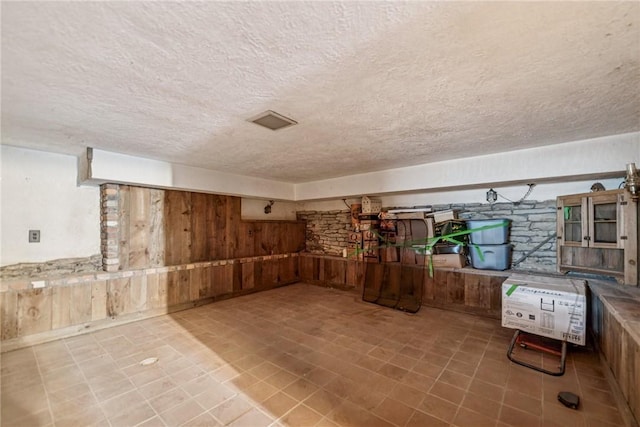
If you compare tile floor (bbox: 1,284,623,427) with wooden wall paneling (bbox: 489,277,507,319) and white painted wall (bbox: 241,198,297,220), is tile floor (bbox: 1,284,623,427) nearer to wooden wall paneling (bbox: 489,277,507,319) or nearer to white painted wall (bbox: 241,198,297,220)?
wooden wall paneling (bbox: 489,277,507,319)

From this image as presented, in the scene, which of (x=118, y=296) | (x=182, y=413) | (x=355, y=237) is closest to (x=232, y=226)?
(x=118, y=296)

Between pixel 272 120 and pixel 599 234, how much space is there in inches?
144

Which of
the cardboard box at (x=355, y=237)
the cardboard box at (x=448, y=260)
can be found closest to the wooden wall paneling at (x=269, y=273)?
the cardboard box at (x=355, y=237)

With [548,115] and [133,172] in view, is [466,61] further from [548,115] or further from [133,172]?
[133,172]

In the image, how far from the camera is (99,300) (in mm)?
3480

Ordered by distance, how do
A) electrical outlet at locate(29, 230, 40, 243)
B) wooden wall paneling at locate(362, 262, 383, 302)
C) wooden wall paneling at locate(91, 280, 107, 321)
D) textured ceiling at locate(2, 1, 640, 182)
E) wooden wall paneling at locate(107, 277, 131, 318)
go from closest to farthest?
textured ceiling at locate(2, 1, 640, 182)
electrical outlet at locate(29, 230, 40, 243)
wooden wall paneling at locate(91, 280, 107, 321)
wooden wall paneling at locate(107, 277, 131, 318)
wooden wall paneling at locate(362, 262, 383, 302)

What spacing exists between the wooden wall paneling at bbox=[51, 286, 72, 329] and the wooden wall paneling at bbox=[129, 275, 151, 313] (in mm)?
646

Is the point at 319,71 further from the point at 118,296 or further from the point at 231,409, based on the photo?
the point at 118,296

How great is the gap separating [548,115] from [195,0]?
274 cm

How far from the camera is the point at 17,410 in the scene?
1984 mm

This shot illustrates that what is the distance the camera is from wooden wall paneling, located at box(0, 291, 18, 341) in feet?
9.48

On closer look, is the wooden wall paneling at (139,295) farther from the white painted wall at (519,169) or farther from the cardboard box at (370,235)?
the cardboard box at (370,235)

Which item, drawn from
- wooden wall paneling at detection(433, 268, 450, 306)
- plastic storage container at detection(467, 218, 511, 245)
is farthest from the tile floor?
plastic storage container at detection(467, 218, 511, 245)

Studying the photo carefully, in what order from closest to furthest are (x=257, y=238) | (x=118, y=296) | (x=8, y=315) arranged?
(x=8, y=315)
(x=118, y=296)
(x=257, y=238)
